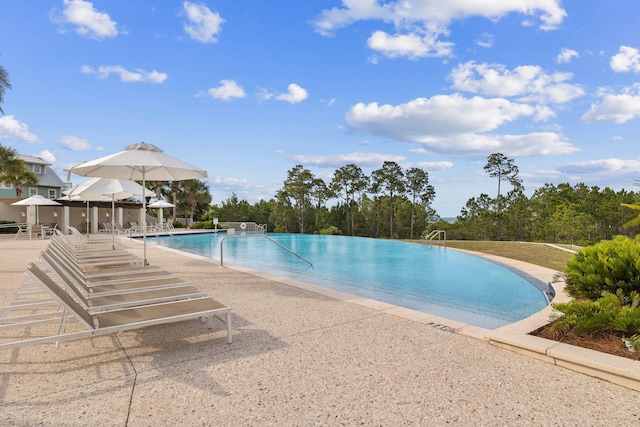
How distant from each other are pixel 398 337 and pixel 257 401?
1820 mm

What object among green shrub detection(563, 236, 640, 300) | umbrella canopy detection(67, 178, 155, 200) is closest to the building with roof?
umbrella canopy detection(67, 178, 155, 200)

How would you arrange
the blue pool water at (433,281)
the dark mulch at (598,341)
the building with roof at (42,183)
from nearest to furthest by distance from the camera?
the dark mulch at (598,341)
the blue pool water at (433,281)
the building with roof at (42,183)

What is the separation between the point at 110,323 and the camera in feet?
10.2

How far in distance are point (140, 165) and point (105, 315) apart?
4176 millimetres

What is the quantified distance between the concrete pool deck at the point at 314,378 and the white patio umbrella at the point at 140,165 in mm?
3858

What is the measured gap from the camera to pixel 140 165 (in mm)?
6793

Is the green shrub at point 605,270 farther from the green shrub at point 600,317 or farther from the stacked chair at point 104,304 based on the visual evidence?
the stacked chair at point 104,304

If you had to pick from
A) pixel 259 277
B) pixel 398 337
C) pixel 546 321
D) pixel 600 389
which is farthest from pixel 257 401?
pixel 259 277

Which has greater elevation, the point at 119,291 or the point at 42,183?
the point at 42,183

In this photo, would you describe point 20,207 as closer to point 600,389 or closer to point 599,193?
point 600,389

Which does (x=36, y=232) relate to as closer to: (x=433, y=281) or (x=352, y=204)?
(x=433, y=281)

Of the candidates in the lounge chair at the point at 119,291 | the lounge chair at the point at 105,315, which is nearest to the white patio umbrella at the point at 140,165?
the lounge chair at the point at 119,291

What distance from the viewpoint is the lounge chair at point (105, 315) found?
2.91 meters

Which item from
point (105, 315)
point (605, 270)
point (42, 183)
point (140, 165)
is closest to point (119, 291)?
point (105, 315)
